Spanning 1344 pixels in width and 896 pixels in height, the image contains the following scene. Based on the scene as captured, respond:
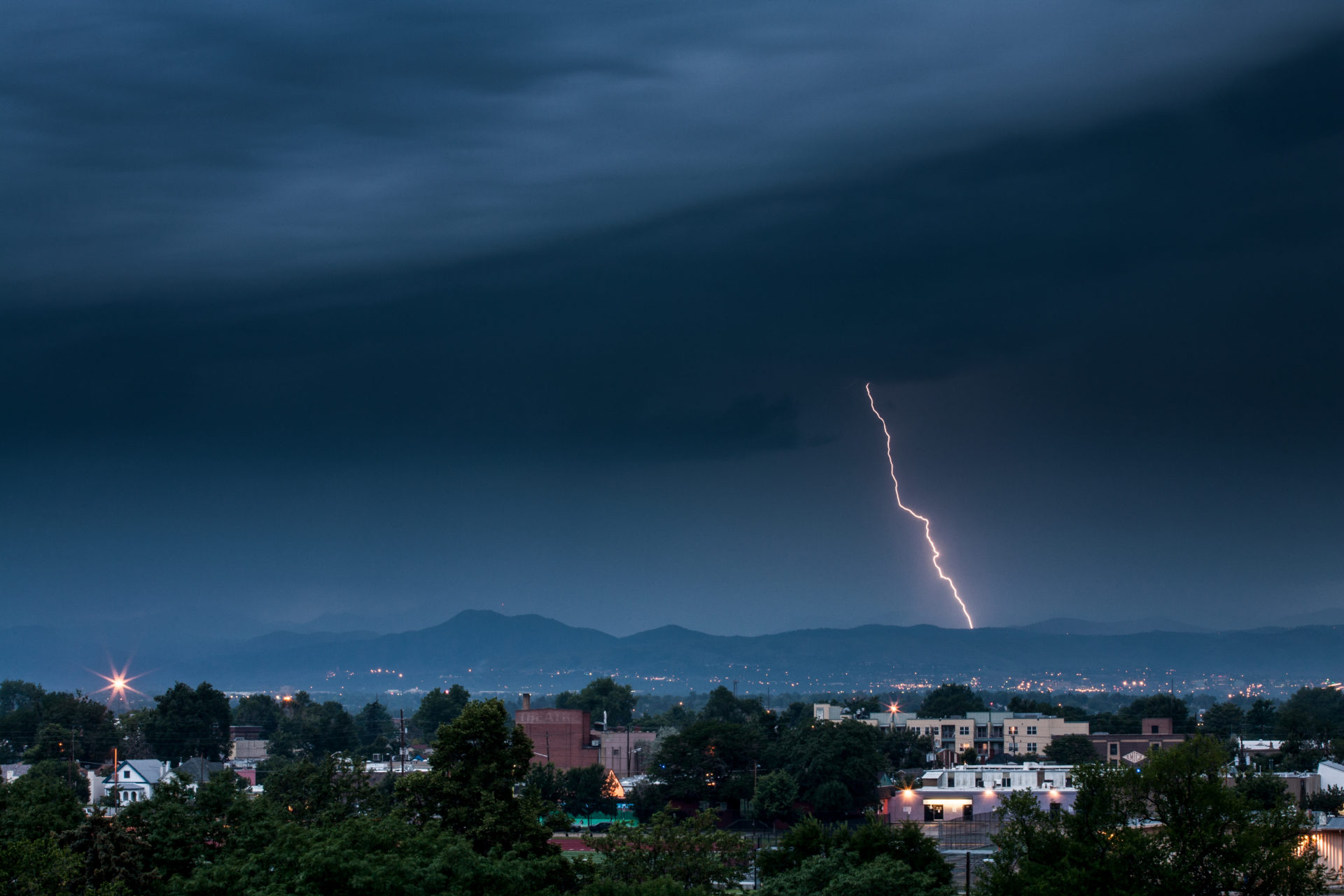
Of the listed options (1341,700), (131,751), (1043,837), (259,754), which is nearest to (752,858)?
(1043,837)

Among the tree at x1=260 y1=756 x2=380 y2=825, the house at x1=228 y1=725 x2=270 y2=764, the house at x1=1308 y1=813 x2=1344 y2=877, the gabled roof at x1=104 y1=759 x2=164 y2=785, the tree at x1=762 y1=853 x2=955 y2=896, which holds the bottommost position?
the house at x1=228 y1=725 x2=270 y2=764

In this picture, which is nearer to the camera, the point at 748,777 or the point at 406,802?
the point at 406,802

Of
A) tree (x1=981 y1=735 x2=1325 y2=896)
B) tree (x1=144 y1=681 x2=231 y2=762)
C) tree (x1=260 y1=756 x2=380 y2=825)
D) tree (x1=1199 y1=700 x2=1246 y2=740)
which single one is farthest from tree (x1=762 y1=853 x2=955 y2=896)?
tree (x1=1199 y1=700 x2=1246 y2=740)

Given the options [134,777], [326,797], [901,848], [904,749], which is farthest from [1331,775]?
[134,777]

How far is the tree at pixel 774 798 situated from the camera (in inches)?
3339

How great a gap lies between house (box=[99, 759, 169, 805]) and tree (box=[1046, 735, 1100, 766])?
7143 centimetres

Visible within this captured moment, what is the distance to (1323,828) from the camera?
54.8 metres

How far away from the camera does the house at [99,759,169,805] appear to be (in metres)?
88.1

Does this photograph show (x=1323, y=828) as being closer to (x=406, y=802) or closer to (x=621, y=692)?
(x=406, y=802)

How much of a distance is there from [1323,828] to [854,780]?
36591 millimetres

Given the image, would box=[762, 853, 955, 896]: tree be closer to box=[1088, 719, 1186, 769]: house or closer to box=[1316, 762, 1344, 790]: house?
box=[1316, 762, 1344, 790]: house

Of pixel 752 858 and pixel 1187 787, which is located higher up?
pixel 1187 787

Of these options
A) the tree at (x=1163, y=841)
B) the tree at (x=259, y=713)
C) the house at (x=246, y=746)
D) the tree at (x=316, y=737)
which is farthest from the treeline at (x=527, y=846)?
the tree at (x=259, y=713)

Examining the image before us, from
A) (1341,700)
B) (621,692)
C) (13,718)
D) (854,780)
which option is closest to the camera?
(854,780)
